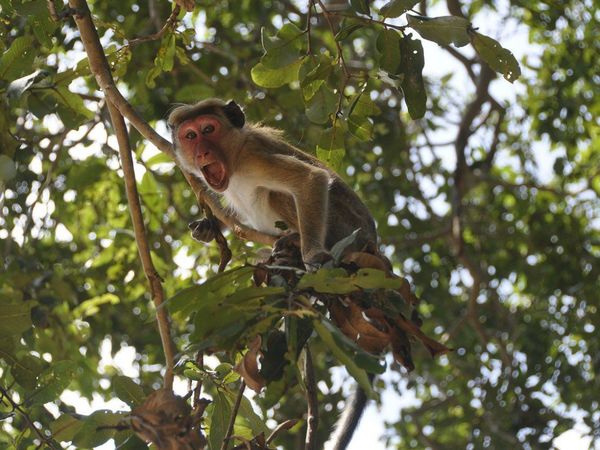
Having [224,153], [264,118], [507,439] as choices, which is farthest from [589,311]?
[224,153]

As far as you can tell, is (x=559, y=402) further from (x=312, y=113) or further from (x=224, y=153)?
(x=312, y=113)

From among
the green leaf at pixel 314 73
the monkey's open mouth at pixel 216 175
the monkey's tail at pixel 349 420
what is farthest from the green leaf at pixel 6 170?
the monkey's open mouth at pixel 216 175

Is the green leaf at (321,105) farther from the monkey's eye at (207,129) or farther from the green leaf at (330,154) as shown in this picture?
the monkey's eye at (207,129)

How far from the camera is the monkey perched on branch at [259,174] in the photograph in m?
6.36

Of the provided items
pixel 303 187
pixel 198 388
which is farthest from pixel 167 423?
pixel 303 187

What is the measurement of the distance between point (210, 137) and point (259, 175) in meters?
0.48

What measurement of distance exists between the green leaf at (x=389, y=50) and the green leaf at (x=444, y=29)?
7.3 inches

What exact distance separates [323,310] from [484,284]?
7.34 metres

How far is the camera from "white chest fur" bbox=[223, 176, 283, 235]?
684 centimetres

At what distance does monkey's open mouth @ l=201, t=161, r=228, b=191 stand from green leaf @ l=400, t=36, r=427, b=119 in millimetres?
2360

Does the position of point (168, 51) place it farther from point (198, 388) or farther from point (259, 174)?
point (198, 388)

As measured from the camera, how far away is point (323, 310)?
3539 millimetres

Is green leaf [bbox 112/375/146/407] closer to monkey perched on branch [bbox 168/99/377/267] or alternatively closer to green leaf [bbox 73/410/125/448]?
green leaf [bbox 73/410/125/448]

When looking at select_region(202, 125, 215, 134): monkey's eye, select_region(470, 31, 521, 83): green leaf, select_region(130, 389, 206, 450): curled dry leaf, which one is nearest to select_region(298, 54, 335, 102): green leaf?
select_region(470, 31, 521, 83): green leaf
